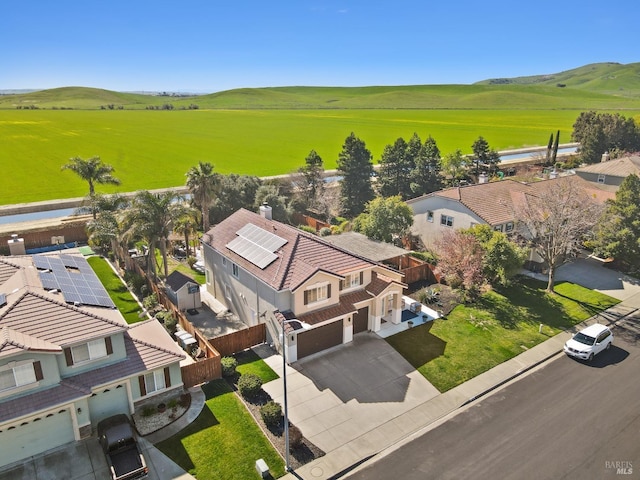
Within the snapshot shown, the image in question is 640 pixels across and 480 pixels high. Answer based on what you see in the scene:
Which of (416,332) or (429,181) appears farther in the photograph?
(429,181)

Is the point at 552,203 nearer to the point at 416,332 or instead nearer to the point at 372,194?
the point at 416,332

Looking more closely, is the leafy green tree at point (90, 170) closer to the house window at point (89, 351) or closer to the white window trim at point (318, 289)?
the white window trim at point (318, 289)

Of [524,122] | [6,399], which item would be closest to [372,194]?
[6,399]

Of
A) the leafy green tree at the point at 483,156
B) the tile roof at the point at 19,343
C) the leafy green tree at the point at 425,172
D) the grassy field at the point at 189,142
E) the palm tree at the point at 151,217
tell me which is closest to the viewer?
the tile roof at the point at 19,343

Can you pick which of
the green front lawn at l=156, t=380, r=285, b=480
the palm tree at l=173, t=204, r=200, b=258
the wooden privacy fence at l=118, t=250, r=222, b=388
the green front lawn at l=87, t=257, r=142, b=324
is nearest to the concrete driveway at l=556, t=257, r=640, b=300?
the wooden privacy fence at l=118, t=250, r=222, b=388

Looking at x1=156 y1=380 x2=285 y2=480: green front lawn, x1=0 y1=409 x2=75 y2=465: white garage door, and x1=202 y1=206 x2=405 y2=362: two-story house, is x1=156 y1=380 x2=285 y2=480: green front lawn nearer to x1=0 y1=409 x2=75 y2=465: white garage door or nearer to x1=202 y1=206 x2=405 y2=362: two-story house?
x1=0 y1=409 x2=75 y2=465: white garage door

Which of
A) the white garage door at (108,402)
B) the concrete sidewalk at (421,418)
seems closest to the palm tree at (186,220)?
the white garage door at (108,402)
